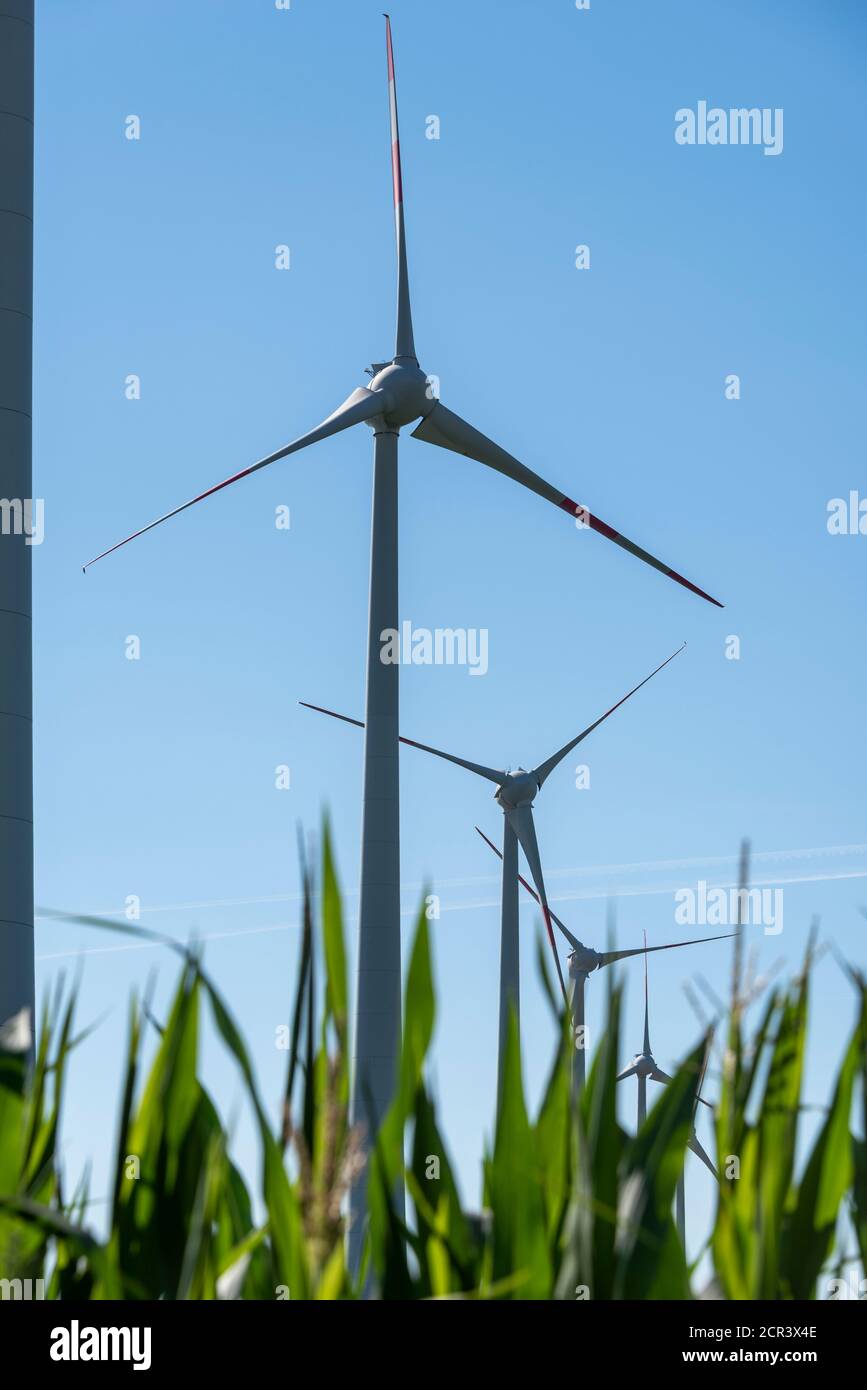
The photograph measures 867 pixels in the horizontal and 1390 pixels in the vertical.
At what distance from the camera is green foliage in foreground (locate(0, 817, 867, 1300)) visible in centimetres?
338

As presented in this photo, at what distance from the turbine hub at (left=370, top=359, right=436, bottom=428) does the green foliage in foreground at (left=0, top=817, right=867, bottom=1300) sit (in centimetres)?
2558

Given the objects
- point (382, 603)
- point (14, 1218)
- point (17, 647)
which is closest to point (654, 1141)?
point (14, 1218)

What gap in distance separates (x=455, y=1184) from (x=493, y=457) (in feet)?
87.3

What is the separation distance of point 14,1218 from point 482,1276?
940 millimetres

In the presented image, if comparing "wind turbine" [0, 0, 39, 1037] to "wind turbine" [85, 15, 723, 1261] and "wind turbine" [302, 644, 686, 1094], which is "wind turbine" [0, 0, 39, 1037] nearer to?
"wind turbine" [85, 15, 723, 1261]

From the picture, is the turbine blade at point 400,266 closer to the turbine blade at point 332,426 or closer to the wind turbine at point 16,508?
the turbine blade at point 332,426

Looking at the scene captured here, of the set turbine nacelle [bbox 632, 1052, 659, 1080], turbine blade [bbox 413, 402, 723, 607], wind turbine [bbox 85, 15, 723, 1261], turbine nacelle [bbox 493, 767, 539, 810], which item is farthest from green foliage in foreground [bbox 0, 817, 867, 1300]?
turbine nacelle [bbox 632, 1052, 659, 1080]

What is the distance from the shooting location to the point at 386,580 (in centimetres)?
2603

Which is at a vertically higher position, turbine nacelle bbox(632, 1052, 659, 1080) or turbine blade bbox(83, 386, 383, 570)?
turbine blade bbox(83, 386, 383, 570)

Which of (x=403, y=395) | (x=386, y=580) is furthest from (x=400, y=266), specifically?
(x=386, y=580)

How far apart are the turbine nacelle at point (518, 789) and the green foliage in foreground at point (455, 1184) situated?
38966mm

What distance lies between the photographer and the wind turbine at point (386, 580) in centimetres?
2388
